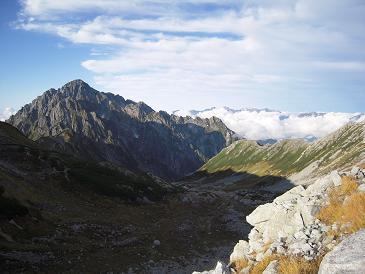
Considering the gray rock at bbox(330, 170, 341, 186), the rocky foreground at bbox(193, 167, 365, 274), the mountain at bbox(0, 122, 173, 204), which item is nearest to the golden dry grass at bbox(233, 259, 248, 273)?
the rocky foreground at bbox(193, 167, 365, 274)

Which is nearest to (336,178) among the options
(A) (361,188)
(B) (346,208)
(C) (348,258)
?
(A) (361,188)

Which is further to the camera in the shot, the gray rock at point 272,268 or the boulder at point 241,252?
the boulder at point 241,252

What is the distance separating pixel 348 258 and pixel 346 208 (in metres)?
7.12

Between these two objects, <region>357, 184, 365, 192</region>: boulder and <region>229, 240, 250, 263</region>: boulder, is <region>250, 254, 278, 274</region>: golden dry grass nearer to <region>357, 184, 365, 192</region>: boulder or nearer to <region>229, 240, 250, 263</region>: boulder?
<region>229, 240, 250, 263</region>: boulder

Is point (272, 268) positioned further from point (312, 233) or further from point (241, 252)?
point (241, 252)

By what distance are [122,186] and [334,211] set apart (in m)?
72.6

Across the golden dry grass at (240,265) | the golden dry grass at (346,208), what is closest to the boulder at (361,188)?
the golden dry grass at (346,208)

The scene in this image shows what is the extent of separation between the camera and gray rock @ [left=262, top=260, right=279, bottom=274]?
53.7ft

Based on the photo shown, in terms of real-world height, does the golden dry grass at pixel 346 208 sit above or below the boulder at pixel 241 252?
above

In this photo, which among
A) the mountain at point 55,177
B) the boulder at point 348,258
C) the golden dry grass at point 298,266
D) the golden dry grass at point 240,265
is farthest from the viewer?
the mountain at point 55,177

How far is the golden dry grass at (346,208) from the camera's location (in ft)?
60.1

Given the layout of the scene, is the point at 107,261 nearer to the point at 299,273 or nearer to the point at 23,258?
the point at 23,258

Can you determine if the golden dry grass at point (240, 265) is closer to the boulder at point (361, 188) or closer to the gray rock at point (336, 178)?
the boulder at point (361, 188)

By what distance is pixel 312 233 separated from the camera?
749 inches
